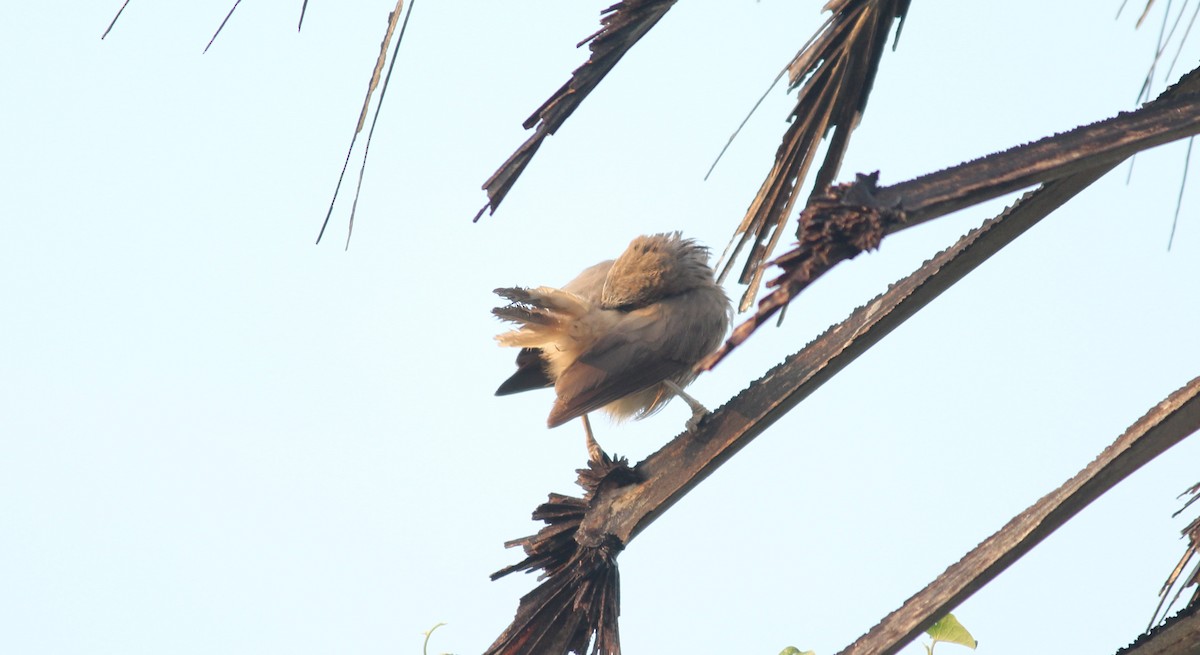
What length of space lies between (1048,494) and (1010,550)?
0.51 ft

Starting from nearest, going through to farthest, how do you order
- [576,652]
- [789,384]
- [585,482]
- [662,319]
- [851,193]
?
[851,193]
[789,384]
[576,652]
[585,482]
[662,319]

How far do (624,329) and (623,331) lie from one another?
0.01 m

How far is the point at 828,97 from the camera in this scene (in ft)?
10.2

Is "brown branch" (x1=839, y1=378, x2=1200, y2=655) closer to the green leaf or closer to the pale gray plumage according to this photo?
the green leaf

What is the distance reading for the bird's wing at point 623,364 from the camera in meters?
4.66

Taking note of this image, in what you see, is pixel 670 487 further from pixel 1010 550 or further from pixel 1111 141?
pixel 1111 141

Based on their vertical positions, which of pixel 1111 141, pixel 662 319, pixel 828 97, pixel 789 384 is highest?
pixel 662 319

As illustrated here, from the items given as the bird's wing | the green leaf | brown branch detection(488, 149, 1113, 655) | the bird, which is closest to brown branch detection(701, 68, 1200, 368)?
brown branch detection(488, 149, 1113, 655)

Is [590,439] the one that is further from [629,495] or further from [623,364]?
[629,495]

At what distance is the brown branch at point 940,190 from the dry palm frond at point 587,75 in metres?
0.57

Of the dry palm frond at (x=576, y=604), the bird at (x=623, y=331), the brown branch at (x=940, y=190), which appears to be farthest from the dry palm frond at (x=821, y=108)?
the bird at (x=623, y=331)

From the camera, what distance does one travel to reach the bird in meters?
4.78

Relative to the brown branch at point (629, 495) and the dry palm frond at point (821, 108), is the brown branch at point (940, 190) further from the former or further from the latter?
the dry palm frond at point (821, 108)

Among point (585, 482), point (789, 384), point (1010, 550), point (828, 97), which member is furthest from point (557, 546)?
point (828, 97)
